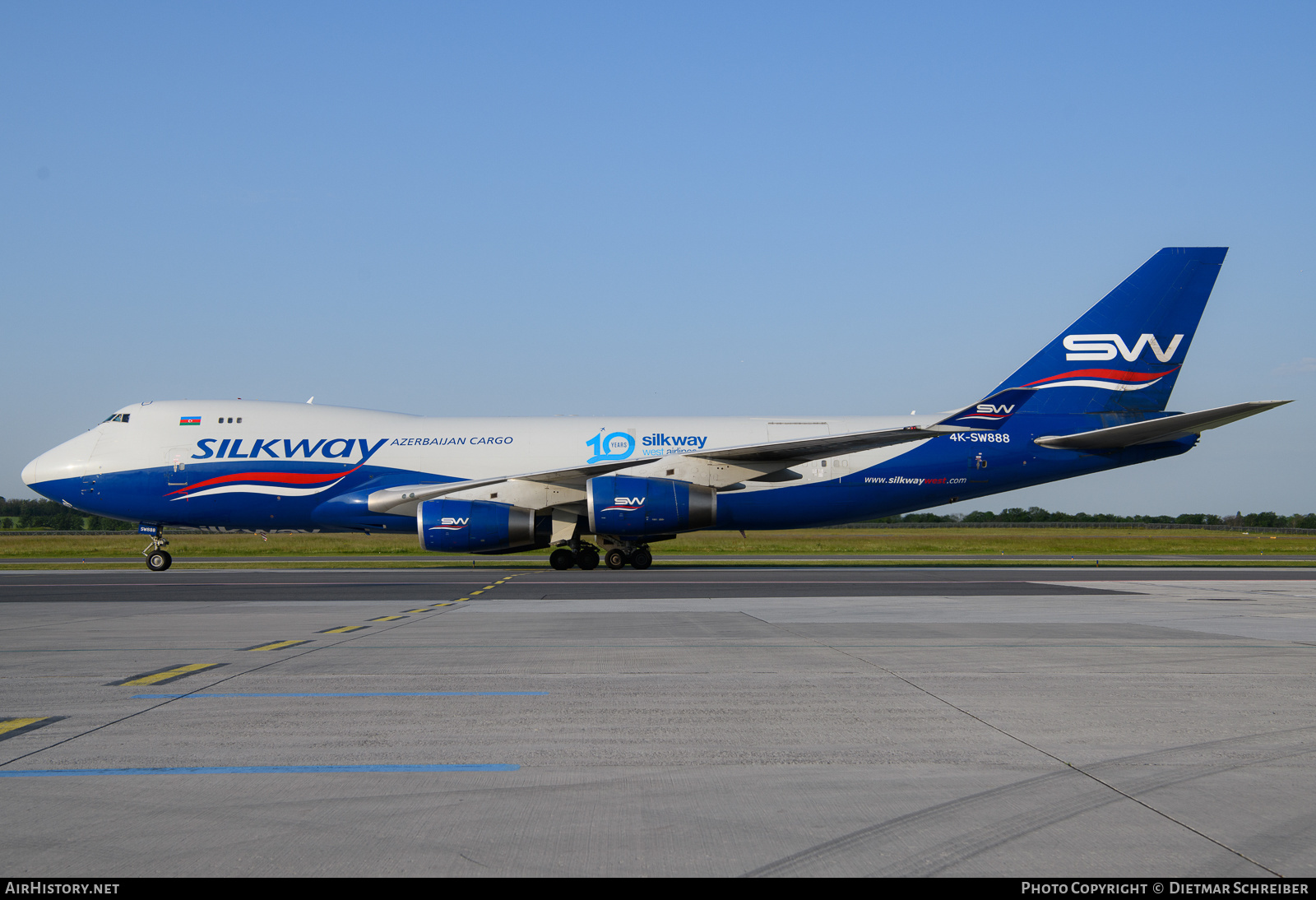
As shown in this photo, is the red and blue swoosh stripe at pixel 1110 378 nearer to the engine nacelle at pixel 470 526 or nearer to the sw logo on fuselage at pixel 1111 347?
the sw logo on fuselage at pixel 1111 347

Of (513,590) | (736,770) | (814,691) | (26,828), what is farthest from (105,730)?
(513,590)

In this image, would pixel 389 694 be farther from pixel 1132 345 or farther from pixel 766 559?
pixel 766 559

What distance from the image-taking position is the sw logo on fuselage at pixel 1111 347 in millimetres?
26594

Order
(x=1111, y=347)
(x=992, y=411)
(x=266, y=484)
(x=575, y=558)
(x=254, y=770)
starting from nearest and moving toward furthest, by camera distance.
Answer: (x=254, y=770) < (x=266, y=484) < (x=575, y=558) < (x=992, y=411) < (x=1111, y=347)

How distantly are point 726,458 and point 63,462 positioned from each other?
64.0ft

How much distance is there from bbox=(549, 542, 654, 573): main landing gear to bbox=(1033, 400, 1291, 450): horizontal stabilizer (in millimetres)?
12139

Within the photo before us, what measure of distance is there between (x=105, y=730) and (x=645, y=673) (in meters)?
4.03

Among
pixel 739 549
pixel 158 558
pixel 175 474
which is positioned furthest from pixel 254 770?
pixel 739 549

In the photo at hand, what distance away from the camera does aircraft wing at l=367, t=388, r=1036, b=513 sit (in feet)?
78.3

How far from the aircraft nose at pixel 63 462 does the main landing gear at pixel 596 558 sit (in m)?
14.1

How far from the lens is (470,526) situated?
23.3 meters

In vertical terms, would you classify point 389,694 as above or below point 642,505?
below

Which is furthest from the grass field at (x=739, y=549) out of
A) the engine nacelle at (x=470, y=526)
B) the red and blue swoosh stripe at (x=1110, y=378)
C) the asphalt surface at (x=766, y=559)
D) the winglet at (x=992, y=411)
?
the winglet at (x=992, y=411)

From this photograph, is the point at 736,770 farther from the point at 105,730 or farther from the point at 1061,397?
the point at 1061,397
